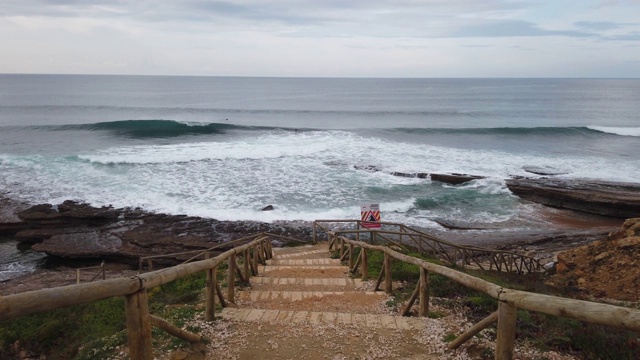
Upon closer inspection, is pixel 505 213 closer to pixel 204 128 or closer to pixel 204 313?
pixel 204 313

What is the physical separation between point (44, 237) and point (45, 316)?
13.0 metres

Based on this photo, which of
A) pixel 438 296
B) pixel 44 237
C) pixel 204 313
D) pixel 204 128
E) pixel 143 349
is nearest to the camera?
pixel 143 349

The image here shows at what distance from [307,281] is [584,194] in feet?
65.8

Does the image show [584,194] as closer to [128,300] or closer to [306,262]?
[306,262]

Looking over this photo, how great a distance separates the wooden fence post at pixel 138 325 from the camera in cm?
378

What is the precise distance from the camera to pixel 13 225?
19156 millimetres

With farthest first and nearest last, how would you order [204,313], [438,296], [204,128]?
[204,128]
[438,296]
[204,313]

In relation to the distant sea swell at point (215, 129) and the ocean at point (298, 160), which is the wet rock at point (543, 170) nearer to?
the ocean at point (298, 160)

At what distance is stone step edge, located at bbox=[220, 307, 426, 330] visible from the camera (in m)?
5.55

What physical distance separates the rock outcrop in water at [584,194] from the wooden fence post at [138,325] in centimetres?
2412

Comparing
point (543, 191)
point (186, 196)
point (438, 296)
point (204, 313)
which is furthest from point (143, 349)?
point (543, 191)

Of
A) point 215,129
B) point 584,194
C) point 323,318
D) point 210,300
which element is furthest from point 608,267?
point 215,129

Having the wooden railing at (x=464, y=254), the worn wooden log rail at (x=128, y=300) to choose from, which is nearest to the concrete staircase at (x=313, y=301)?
the worn wooden log rail at (x=128, y=300)

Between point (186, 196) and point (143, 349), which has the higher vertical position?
point (143, 349)
